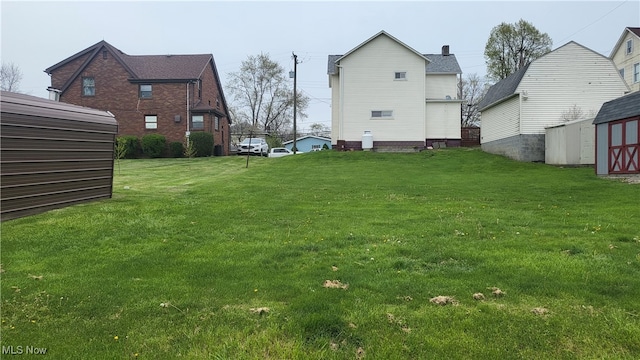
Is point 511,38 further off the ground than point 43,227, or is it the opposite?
point 511,38

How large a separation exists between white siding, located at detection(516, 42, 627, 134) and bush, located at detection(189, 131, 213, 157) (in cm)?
2164

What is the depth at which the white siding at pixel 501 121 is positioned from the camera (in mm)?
24297

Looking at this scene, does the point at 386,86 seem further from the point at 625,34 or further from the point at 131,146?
the point at 625,34

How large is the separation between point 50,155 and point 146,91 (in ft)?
90.9

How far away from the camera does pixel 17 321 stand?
3.58 metres

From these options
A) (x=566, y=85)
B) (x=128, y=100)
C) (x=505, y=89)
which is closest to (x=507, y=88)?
(x=505, y=89)

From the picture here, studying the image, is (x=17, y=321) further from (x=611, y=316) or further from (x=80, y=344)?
(x=611, y=316)

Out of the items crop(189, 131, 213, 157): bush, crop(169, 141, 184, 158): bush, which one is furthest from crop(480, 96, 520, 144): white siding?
crop(169, 141, 184, 158): bush

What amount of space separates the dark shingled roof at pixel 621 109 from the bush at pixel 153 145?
27474 mm

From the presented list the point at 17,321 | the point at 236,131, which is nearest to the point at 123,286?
the point at 17,321

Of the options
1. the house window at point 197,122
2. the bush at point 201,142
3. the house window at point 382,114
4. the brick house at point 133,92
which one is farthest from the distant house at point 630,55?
the brick house at point 133,92

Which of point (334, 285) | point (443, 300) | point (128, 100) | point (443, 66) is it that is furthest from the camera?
point (128, 100)

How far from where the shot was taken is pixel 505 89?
2575cm

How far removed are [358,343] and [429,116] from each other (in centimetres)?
2786
